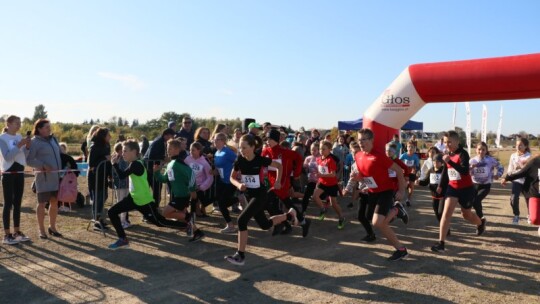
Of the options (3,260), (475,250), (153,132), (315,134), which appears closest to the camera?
(3,260)

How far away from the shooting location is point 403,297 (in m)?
4.48

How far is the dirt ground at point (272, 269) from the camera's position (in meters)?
4.51

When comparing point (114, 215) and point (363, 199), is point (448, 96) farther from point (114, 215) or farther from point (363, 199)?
point (114, 215)

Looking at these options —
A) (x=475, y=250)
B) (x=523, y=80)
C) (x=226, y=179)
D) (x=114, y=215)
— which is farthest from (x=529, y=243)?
(x=114, y=215)

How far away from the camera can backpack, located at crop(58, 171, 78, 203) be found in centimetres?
838

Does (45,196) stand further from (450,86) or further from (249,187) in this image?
(450,86)

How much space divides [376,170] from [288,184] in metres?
1.75

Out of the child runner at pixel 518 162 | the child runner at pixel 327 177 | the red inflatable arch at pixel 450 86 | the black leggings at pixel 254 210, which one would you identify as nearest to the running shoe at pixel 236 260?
the black leggings at pixel 254 210

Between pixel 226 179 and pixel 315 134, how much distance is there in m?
5.55

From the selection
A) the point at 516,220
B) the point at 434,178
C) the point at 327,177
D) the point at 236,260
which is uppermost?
the point at 434,178

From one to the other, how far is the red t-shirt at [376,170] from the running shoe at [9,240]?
517 cm

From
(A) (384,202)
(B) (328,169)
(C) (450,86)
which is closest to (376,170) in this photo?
(A) (384,202)

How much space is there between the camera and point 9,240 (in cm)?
634

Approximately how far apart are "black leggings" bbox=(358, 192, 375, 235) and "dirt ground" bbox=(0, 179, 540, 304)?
12.9 inches
